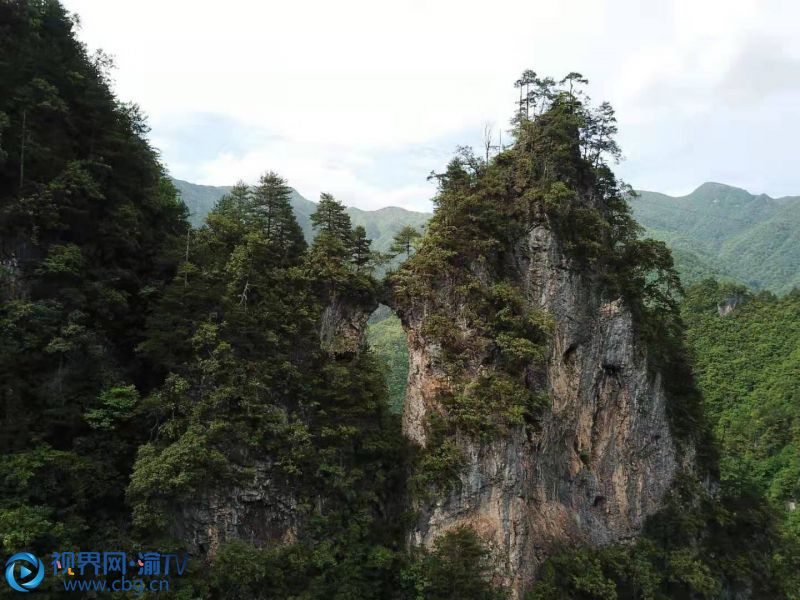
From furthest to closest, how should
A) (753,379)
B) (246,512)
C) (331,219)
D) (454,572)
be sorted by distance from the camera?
(753,379) → (331,219) → (246,512) → (454,572)

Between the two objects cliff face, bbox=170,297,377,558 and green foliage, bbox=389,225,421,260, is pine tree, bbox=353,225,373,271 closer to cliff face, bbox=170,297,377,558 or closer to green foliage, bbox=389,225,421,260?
green foliage, bbox=389,225,421,260

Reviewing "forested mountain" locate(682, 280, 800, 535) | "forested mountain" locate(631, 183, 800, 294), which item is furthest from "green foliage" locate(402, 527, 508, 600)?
"forested mountain" locate(631, 183, 800, 294)

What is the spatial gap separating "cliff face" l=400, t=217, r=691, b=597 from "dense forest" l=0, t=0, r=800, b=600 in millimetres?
581

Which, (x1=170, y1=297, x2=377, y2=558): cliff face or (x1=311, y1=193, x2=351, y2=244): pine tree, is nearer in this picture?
(x1=170, y1=297, x2=377, y2=558): cliff face

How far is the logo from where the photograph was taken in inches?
476

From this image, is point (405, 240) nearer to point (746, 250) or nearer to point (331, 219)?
point (331, 219)

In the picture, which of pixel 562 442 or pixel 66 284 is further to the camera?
pixel 562 442

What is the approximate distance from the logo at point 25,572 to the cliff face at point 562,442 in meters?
11.7

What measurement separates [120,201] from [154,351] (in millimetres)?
6414

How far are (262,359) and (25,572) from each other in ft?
28.9

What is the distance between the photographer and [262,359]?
58.1 ft

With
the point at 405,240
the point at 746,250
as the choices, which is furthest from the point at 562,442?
the point at 746,250

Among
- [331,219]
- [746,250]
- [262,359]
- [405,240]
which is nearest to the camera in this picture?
[262,359]

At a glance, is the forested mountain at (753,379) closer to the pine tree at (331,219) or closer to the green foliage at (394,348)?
the green foliage at (394,348)
